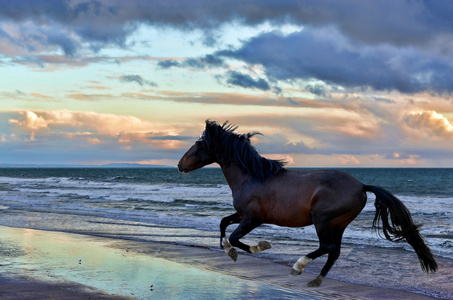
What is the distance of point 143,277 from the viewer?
6668 millimetres

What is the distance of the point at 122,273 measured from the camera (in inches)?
271

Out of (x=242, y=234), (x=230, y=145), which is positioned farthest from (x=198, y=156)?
(x=242, y=234)

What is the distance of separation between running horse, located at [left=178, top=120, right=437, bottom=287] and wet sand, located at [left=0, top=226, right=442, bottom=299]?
0.75 meters

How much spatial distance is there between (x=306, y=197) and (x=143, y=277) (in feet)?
8.98

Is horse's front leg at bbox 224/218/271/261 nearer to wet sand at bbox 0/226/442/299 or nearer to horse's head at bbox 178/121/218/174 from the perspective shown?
wet sand at bbox 0/226/442/299

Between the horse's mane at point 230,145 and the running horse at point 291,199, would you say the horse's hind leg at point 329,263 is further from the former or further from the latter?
the horse's mane at point 230,145

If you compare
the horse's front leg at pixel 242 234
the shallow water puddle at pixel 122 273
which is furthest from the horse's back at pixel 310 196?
the shallow water puddle at pixel 122 273

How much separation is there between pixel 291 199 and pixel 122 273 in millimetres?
2926

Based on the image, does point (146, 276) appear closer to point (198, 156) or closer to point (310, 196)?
point (198, 156)

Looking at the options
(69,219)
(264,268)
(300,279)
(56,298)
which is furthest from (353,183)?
(69,219)

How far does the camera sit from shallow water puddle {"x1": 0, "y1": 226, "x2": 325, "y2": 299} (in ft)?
19.2

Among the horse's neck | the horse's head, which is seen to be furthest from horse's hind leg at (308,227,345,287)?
the horse's head

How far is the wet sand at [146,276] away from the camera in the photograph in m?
5.76

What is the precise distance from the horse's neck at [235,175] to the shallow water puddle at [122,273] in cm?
135
